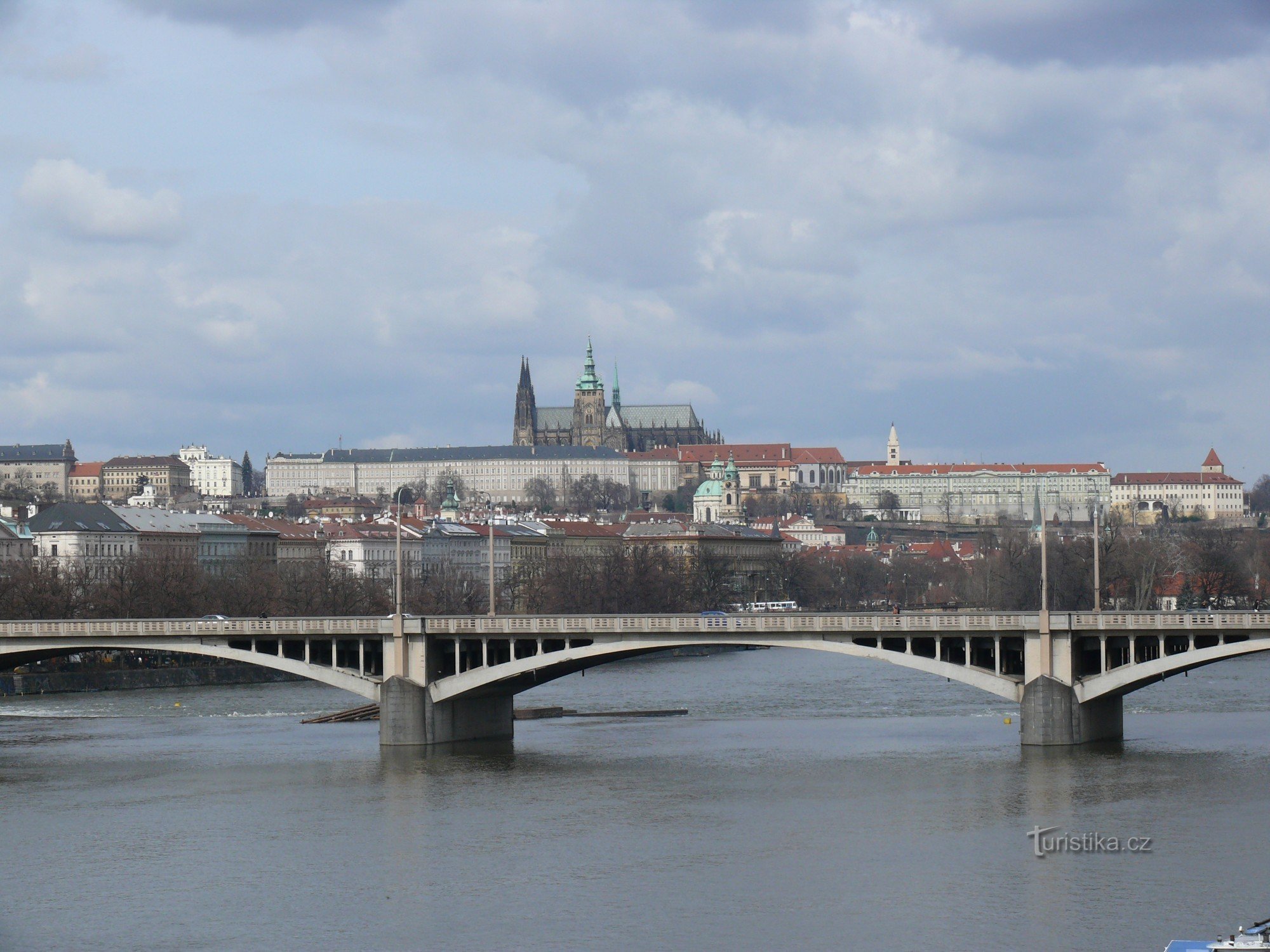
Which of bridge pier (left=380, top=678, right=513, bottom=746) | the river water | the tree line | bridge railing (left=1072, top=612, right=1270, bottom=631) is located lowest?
the river water

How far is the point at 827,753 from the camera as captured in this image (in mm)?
49625

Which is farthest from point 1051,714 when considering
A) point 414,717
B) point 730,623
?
point 414,717

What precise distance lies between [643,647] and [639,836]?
1069 cm

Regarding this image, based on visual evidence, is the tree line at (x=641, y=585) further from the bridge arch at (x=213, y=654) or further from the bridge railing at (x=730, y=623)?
the bridge railing at (x=730, y=623)

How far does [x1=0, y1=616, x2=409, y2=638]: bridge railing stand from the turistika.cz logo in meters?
17.8

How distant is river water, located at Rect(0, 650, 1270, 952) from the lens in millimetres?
30672

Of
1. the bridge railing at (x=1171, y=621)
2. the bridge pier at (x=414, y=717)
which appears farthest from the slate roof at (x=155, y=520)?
Result: the bridge railing at (x=1171, y=621)

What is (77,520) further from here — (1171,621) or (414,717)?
(1171,621)

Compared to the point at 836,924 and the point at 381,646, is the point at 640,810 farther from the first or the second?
the point at 381,646

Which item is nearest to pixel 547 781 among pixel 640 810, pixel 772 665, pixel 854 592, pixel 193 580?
pixel 640 810

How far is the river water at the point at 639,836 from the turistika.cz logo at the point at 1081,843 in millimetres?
245

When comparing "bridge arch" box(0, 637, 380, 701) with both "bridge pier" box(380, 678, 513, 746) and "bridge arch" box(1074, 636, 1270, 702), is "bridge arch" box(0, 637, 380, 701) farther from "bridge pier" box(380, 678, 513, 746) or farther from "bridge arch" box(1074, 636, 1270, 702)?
"bridge arch" box(1074, 636, 1270, 702)

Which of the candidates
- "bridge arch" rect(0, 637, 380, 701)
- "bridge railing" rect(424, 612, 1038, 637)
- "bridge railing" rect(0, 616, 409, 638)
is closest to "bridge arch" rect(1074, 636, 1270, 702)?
"bridge railing" rect(424, 612, 1038, 637)

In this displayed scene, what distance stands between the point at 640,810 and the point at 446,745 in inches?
439
